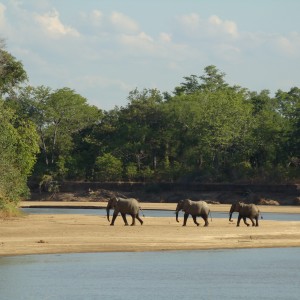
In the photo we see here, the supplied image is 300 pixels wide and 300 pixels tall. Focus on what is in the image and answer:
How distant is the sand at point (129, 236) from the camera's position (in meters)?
33.5

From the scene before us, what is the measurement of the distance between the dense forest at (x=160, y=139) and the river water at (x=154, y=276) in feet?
168

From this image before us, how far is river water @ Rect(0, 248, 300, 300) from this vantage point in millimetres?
26188

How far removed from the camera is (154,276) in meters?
29.2

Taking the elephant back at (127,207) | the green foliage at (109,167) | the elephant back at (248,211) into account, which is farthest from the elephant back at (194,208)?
the green foliage at (109,167)

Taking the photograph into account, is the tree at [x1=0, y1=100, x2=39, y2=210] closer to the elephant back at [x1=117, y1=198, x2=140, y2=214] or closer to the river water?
the elephant back at [x1=117, y1=198, x2=140, y2=214]

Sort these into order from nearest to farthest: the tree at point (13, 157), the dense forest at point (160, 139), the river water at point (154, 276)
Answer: the river water at point (154, 276), the tree at point (13, 157), the dense forest at point (160, 139)

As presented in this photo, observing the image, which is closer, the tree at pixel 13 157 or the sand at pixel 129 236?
the sand at pixel 129 236

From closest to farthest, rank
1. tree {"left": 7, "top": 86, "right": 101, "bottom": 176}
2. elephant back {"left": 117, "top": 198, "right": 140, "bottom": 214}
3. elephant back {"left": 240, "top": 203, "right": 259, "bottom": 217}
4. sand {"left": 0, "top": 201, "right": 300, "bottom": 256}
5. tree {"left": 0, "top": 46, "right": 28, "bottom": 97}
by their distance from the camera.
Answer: sand {"left": 0, "top": 201, "right": 300, "bottom": 256}
elephant back {"left": 117, "top": 198, "right": 140, "bottom": 214}
elephant back {"left": 240, "top": 203, "right": 259, "bottom": 217}
tree {"left": 0, "top": 46, "right": 28, "bottom": 97}
tree {"left": 7, "top": 86, "right": 101, "bottom": 176}

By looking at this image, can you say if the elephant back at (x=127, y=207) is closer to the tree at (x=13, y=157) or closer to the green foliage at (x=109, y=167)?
the tree at (x=13, y=157)

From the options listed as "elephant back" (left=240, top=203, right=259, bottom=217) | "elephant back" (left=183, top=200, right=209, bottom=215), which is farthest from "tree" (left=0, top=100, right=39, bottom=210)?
"elephant back" (left=240, top=203, right=259, bottom=217)

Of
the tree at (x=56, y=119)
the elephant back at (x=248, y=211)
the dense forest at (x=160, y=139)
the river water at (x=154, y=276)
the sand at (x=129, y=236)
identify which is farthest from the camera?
the tree at (x=56, y=119)

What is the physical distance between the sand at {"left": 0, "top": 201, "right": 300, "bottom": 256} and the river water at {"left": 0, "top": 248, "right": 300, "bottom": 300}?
919mm

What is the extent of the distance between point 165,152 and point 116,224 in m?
51.3

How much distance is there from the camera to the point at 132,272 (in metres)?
29.7
